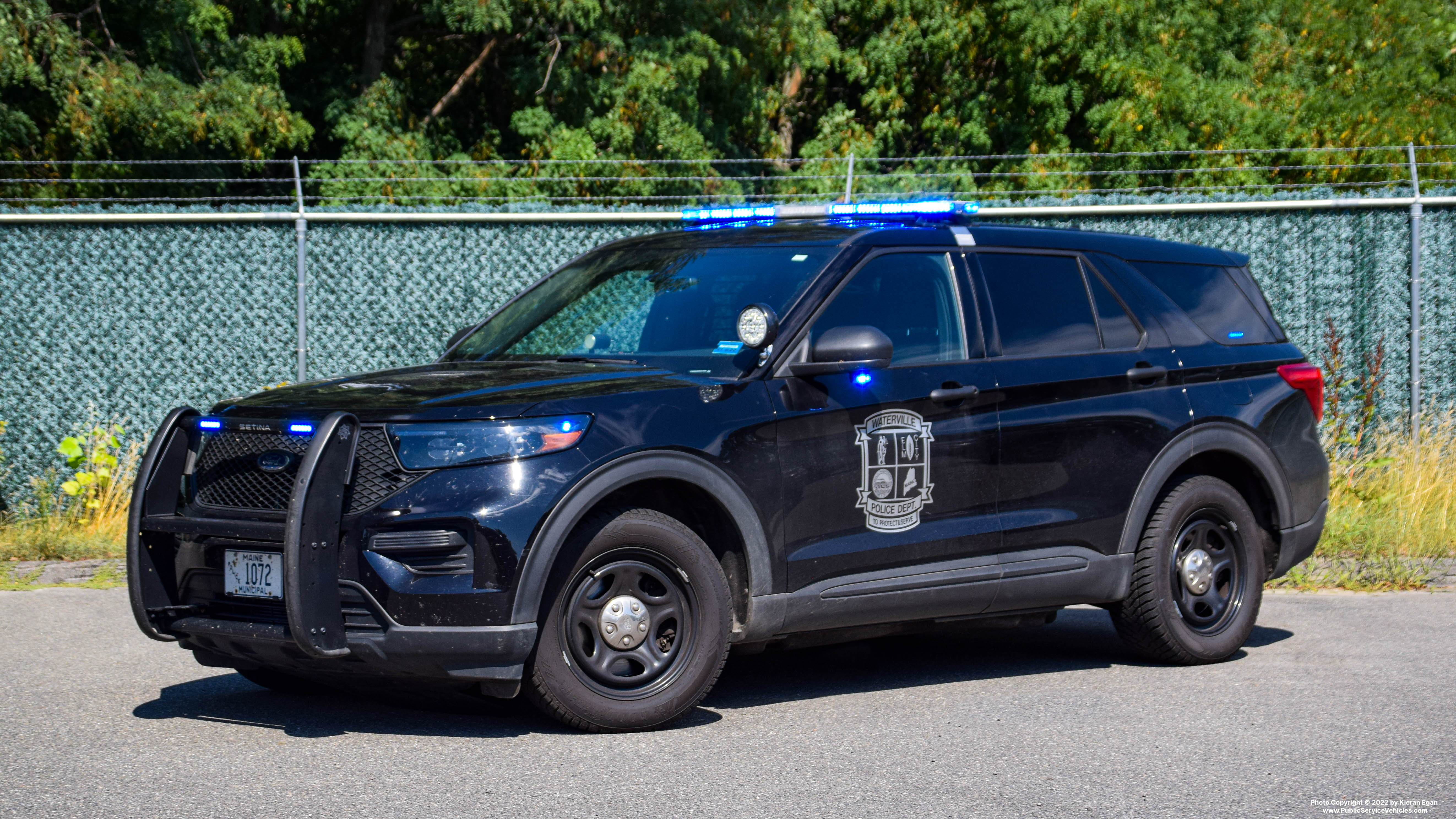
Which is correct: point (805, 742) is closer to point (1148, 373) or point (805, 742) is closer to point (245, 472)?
point (245, 472)

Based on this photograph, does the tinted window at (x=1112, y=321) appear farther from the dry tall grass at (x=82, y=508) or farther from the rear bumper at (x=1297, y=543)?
the dry tall grass at (x=82, y=508)

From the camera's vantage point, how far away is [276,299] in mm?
10828

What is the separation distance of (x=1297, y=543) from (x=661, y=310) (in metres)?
3.32

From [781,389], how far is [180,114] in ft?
39.9

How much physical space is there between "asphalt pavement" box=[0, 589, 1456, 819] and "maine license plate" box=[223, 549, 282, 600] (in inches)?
20.9

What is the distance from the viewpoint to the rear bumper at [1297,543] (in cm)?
714

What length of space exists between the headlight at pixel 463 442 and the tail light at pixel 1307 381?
400 cm

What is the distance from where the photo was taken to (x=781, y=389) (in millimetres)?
5625

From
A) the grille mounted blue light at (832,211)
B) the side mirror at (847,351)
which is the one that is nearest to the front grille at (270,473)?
the side mirror at (847,351)

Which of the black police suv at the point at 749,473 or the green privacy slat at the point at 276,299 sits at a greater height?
the green privacy slat at the point at 276,299

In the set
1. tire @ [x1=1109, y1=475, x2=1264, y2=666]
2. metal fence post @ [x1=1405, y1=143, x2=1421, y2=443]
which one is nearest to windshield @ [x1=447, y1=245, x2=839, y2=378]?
tire @ [x1=1109, y1=475, x2=1264, y2=666]

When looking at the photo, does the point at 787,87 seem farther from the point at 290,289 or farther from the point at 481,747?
the point at 481,747

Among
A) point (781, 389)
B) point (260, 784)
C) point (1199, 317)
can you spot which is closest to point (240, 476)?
point (260, 784)

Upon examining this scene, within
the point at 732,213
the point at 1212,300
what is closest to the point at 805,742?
the point at 732,213
